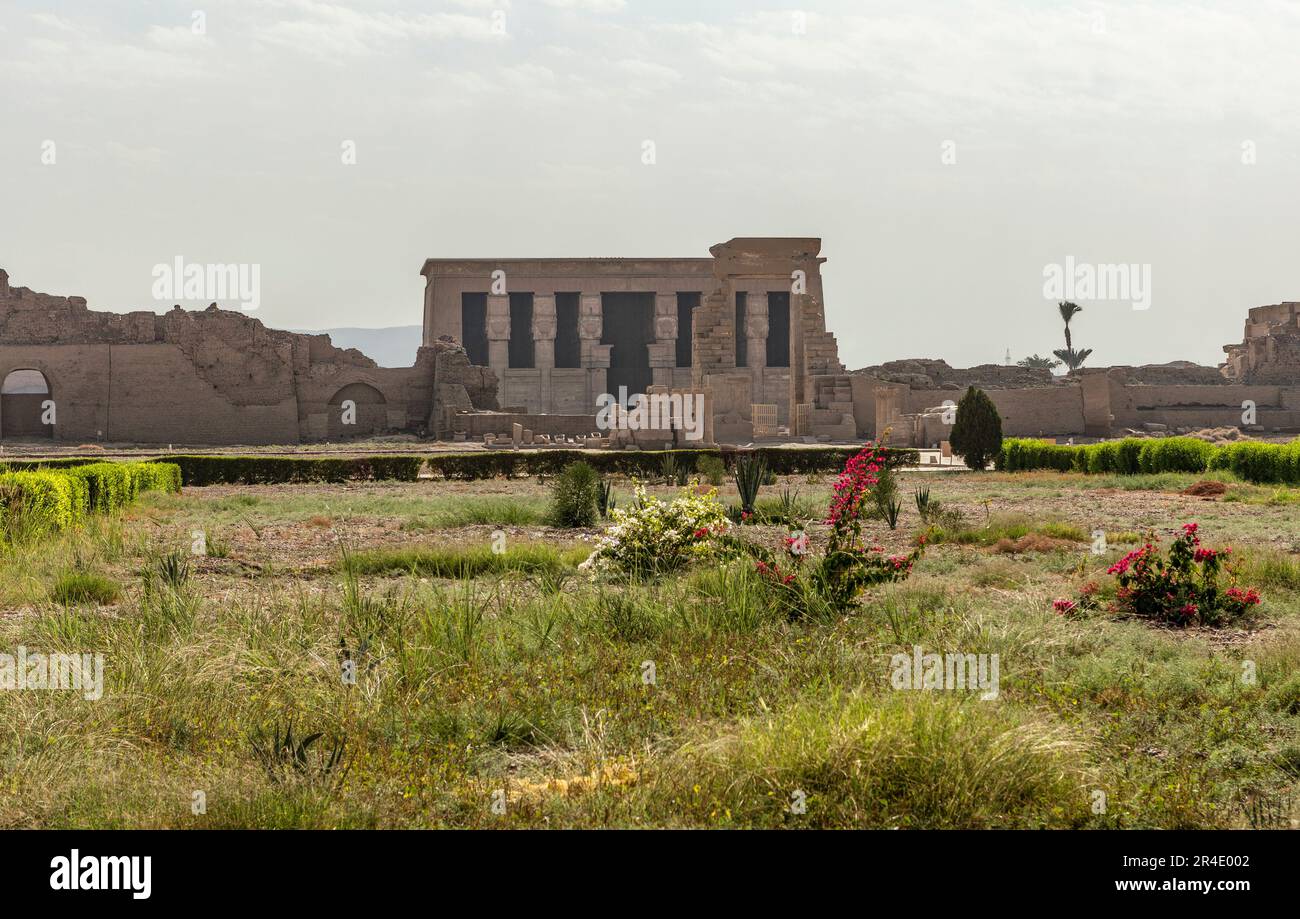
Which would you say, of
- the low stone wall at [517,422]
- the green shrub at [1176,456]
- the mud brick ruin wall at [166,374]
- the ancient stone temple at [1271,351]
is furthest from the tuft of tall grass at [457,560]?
the ancient stone temple at [1271,351]

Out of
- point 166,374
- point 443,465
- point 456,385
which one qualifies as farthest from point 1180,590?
point 166,374

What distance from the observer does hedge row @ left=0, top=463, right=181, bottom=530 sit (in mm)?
12453

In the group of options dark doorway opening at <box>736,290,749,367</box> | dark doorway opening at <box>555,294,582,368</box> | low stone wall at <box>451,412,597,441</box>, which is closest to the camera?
low stone wall at <box>451,412,597,441</box>

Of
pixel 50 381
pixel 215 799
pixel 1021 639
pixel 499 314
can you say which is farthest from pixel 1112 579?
pixel 499 314

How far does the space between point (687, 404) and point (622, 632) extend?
27.3 meters

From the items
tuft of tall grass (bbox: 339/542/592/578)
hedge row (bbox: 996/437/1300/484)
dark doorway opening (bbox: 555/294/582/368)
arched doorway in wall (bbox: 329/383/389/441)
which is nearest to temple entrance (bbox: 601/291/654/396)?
dark doorway opening (bbox: 555/294/582/368)

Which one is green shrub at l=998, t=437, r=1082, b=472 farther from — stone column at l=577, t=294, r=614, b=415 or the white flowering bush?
stone column at l=577, t=294, r=614, b=415

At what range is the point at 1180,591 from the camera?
904 cm

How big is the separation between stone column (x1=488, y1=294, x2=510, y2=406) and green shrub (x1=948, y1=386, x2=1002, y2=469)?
3338 cm

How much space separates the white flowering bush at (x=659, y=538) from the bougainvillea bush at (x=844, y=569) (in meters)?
2.02

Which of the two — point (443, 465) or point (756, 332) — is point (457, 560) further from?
point (756, 332)

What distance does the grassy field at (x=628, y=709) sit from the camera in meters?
4.78

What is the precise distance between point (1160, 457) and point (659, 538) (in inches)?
655

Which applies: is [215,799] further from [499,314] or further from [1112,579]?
[499,314]
